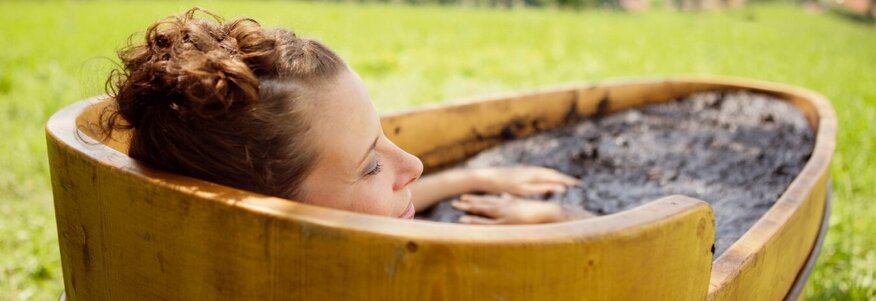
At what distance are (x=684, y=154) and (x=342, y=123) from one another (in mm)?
1973

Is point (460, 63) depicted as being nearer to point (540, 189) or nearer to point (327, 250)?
point (540, 189)

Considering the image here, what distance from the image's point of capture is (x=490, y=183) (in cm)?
264

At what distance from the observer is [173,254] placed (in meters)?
1.15

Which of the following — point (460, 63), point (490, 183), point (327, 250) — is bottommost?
point (460, 63)

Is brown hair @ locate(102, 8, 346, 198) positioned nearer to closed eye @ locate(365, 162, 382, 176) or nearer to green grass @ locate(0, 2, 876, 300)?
closed eye @ locate(365, 162, 382, 176)

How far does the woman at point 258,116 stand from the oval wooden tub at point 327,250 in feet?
0.30

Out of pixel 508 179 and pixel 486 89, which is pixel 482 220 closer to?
pixel 508 179

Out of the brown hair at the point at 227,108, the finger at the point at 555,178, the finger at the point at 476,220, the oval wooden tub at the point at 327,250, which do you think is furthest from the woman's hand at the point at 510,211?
the brown hair at the point at 227,108

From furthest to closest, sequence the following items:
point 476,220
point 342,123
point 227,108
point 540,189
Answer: point 540,189 → point 476,220 → point 342,123 → point 227,108

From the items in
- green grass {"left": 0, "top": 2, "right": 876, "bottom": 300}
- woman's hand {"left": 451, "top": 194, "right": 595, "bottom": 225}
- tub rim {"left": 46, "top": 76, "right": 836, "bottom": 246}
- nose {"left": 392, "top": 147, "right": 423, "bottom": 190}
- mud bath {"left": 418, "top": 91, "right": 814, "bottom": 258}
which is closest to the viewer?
tub rim {"left": 46, "top": 76, "right": 836, "bottom": 246}

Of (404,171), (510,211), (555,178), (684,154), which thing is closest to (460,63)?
(684,154)

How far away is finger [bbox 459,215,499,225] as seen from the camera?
89.4 inches

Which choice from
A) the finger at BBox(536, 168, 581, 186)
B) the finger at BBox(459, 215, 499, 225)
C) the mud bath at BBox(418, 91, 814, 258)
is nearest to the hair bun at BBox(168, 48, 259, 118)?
the finger at BBox(459, 215, 499, 225)

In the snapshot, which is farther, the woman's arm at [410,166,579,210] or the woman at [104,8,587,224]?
the woman's arm at [410,166,579,210]
